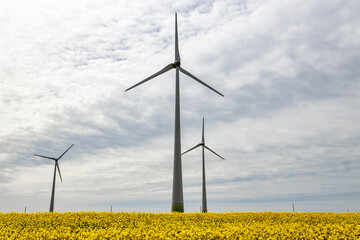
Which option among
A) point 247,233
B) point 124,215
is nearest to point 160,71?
point 124,215

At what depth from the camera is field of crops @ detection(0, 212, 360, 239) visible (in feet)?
49.0

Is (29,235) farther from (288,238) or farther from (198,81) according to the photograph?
(198,81)

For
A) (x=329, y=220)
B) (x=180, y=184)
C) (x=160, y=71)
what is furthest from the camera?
(x=160, y=71)

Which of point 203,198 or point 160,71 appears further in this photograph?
point 203,198

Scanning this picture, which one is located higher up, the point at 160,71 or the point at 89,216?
the point at 160,71

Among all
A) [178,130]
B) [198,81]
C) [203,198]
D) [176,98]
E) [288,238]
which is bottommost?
[288,238]

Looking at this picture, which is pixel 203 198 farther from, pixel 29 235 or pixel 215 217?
pixel 29 235

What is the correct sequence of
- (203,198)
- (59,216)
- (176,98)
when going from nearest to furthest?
(59,216)
(176,98)
(203,198)

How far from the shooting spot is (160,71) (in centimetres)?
3728

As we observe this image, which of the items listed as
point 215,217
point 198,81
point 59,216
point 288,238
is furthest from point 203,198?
point 288,238

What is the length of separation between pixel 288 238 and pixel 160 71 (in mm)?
25681

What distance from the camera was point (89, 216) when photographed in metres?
21.8

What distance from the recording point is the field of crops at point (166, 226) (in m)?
14.9

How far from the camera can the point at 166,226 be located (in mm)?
17625
